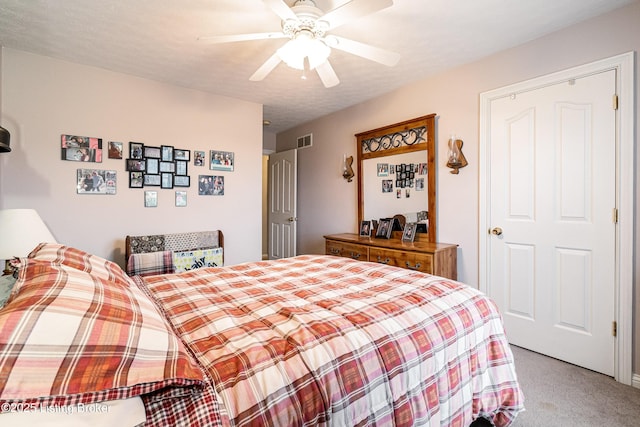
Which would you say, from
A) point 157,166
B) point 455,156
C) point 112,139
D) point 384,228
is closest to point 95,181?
point 112,139

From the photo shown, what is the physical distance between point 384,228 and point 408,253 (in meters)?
0.66

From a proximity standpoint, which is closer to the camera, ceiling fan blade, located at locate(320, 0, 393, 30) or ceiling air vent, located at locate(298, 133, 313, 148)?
ceiling fan blade, located at locate(320, 0, 393, 30)

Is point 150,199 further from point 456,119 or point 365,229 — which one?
point 456,119

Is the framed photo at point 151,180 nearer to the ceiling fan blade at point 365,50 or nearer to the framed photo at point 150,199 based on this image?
the framed photo at point 150,199

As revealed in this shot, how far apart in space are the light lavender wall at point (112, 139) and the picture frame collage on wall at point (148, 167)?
0.16 feet

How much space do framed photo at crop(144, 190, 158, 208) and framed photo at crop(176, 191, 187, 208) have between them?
0.70ft

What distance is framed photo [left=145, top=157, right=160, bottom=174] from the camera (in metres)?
3.17

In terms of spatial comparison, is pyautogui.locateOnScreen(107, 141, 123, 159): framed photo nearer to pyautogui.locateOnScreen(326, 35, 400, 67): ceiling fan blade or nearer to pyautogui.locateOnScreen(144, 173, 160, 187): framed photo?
pyautogui.locateOnScreen(144, 173, 160, 187): framed photo

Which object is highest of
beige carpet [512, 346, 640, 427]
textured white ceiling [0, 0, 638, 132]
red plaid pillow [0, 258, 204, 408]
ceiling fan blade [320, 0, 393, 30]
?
textured white ceiling [0, 0, 638, 132]

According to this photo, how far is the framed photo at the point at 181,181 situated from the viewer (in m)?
3.35

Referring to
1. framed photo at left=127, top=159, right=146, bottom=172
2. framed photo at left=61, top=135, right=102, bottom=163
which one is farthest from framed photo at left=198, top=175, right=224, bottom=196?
framed photo at left=61, top=135, right=102, bottom=163

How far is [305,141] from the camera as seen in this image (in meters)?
4.85

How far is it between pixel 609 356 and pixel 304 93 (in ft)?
11.9

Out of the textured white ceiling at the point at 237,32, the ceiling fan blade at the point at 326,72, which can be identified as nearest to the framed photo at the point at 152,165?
the textured white ceiling at the point at 237,32
